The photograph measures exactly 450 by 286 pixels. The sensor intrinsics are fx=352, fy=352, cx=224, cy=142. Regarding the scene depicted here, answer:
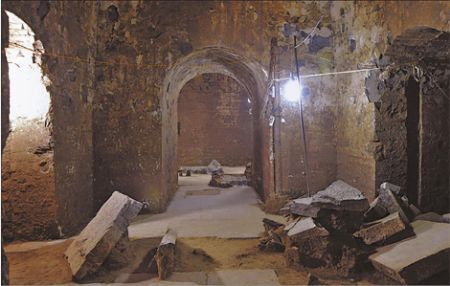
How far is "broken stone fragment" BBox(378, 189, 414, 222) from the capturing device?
14.0 ft

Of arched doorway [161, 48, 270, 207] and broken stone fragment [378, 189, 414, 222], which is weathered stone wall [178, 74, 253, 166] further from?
broken stone fragment [378, 189, 414, 222]

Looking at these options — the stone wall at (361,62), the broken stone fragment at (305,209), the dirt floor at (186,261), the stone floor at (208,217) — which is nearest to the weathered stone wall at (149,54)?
the stone wall at (361,62)

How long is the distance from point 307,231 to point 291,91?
2.93 m

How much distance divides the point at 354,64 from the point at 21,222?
520 centimetres

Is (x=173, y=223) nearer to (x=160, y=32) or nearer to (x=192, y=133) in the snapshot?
(x=160, y=32)

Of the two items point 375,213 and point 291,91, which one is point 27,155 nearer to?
point 291,91

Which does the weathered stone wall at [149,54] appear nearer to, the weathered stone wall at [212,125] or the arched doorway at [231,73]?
the arched doorway at [231,73]

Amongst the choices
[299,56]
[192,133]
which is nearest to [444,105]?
[299,56]

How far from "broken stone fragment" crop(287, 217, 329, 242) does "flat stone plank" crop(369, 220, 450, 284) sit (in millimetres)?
557

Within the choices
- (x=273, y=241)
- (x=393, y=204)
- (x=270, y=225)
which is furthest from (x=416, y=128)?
(x=273, y=241)

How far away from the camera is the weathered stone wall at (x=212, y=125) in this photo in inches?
543

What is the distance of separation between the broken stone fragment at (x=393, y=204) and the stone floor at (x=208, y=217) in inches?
64.0

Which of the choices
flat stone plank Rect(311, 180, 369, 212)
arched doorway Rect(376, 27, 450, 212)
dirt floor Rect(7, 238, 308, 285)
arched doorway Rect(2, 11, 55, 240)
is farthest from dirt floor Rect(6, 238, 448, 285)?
arched doorway Rect(376, 27, 450, 212)

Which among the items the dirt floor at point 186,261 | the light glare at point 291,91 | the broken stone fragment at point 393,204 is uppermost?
the light glare at point 291,91
